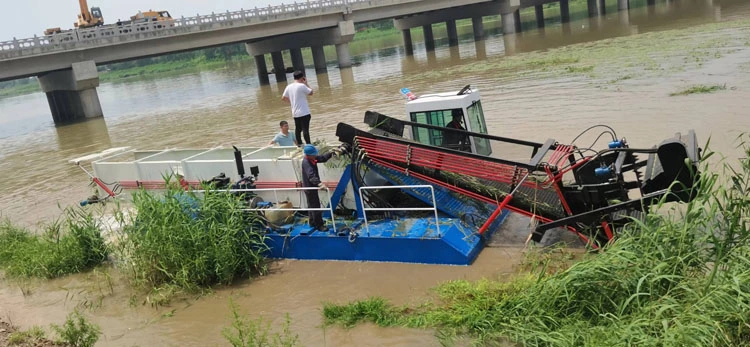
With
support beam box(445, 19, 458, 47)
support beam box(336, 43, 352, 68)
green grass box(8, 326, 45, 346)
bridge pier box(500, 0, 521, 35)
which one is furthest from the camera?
support beam box(445, 19, 458, 47)

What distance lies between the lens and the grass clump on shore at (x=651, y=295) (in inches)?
173

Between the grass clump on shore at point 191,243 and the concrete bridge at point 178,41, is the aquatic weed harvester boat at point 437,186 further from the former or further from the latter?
the concrete bridge at point 178,41

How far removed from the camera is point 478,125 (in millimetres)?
9836

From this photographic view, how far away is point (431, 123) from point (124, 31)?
112 ft

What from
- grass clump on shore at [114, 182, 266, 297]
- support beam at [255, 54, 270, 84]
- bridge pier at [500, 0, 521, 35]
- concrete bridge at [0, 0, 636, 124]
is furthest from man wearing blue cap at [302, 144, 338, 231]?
bridge pier at [500, 0, 521, 35]

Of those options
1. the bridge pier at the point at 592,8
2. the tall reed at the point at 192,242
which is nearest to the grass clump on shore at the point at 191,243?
the tall reed at the point at 192,242

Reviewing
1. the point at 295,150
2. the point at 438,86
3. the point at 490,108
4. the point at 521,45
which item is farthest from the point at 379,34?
the point at 295,150

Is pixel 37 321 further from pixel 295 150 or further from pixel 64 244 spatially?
pixel 295 150

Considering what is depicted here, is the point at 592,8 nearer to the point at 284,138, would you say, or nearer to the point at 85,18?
the point at 85,18

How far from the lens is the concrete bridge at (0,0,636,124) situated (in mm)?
35469

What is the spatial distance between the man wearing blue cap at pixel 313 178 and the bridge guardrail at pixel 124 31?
3160 cm

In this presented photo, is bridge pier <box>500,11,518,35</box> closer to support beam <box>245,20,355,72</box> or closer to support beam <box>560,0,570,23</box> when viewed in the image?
support beam <box>560,0,570,23</box>

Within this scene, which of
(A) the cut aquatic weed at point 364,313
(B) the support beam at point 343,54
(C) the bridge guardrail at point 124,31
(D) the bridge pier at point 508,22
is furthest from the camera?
(D) the bridge pier at point 508,22

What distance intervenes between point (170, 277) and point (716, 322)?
660 centimetres
